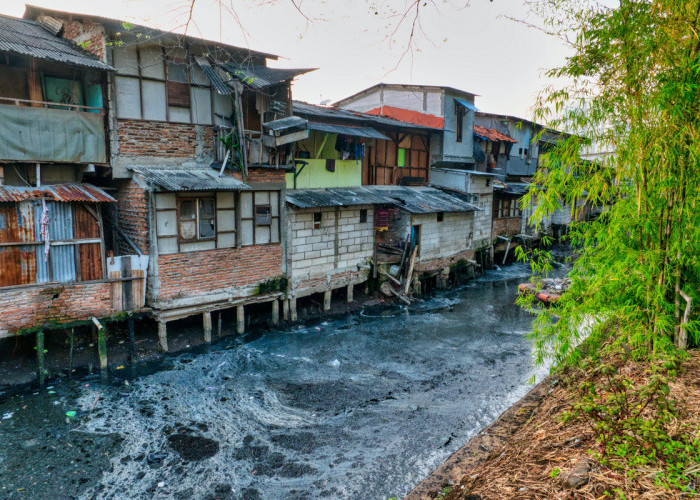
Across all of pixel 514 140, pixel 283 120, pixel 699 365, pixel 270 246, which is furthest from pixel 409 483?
pixel 514 140

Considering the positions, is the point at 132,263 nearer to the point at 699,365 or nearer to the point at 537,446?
the point at 537,446

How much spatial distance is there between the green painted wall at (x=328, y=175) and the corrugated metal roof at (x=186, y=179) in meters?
3.50

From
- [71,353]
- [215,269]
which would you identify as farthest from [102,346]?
[215,269]

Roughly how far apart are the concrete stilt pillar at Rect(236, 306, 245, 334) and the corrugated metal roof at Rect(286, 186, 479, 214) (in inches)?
142

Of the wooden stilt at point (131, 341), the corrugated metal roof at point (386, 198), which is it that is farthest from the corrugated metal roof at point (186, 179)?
the wooden stilt at point (131, 341)

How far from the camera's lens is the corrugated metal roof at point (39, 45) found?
9.66 m

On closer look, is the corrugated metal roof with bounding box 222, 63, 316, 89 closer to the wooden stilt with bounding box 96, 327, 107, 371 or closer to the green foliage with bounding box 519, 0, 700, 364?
the wooden stilt with bounding box 96, 327, 107, 371

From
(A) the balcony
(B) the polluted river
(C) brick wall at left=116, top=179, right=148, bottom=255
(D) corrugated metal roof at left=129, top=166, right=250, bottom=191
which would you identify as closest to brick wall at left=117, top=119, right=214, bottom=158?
(D) corrugated metal roof at left=129, top=166, right=250, bottom=191

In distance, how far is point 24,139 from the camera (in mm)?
10000

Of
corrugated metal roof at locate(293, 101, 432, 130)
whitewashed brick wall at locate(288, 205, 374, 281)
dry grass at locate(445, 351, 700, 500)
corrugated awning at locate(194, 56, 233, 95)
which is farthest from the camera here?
corrugated metal roof at locate(293, 101, 432, 130)

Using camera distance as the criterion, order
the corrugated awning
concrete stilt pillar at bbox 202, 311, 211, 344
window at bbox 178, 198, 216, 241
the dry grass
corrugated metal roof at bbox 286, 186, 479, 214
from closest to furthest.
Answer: the dry grass → the corrugated awning → window at bbox 178, 198, 216, 241 → concrete stilt pillar at bbox 202, 311, 211, 344 → corrugated metal roof at bbox 286, 186, 479, 214

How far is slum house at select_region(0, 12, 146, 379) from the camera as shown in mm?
9797

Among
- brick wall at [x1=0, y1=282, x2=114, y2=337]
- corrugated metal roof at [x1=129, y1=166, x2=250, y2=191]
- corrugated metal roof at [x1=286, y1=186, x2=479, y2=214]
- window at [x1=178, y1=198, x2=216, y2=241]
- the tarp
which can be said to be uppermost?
the tarp

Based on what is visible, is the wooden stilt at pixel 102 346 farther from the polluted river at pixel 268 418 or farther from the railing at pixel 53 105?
the railing at pixel 53 105
